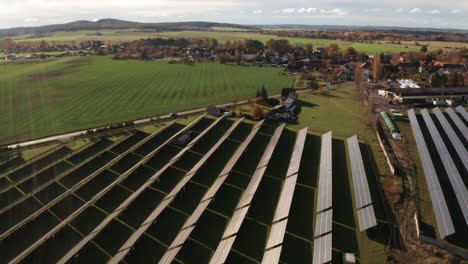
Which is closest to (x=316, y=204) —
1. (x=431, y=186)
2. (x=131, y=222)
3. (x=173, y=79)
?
(x=431, y=186)

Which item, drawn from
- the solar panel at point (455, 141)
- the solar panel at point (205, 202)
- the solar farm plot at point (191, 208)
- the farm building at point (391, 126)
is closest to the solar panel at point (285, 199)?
the solar farm plot at point (191, 208)

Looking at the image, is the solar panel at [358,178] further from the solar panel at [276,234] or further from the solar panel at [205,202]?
the solar panel at [205,202]

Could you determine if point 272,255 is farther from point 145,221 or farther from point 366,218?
point 145,221

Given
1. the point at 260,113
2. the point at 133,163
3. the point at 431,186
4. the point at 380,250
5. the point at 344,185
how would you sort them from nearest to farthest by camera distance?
1. the point at 380,250
2. the point at 431,186
3. the point at 344,185
4. the point at 133,163
5. the point at 260,113

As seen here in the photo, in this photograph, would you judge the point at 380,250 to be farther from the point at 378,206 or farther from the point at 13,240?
the point at 13,240

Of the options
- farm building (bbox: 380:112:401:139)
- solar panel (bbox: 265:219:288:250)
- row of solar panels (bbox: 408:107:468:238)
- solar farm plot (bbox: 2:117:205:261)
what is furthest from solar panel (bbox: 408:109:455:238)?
solar farm plot (bbox: 2:117:205:261)

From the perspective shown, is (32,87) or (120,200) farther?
(32,87)

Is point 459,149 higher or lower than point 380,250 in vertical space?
higher
